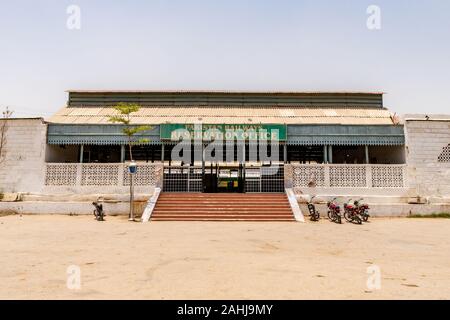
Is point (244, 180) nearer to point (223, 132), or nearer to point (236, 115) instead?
point (223, 132)

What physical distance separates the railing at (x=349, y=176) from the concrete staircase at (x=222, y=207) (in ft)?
5.00

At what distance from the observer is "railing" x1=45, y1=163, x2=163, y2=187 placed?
688 inches

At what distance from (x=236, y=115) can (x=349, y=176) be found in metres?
9.11

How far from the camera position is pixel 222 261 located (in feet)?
22.5

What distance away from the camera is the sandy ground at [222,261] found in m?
4.81

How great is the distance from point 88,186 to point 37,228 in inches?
216

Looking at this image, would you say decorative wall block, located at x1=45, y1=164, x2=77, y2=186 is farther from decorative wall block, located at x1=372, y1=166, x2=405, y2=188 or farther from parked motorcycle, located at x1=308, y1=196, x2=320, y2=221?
decorative wall block, located at x1=372, y1=166, x2=405, y2=188

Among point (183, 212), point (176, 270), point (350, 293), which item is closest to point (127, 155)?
point (183, 212)

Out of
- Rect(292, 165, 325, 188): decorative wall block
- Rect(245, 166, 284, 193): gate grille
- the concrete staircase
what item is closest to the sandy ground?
the concrete staircase

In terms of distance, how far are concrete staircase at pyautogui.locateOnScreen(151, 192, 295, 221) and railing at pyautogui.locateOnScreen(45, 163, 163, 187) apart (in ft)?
6.91

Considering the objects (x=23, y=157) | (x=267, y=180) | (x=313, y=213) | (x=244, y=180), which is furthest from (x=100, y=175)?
(x=313, y=213)

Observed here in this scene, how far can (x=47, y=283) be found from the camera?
17.0 ft
